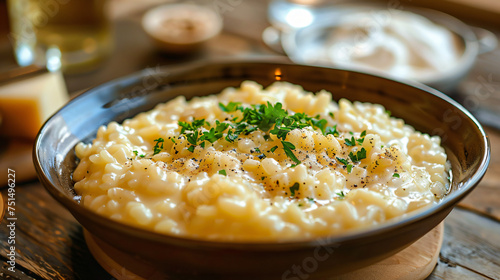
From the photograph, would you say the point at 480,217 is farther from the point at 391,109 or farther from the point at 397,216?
the point at 397,216

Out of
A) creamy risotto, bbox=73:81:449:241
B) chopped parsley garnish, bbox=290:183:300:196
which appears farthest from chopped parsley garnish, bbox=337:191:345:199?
chopped parsley garnish, bbox=290:183:300:196

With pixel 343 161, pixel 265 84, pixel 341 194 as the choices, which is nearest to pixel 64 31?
pixel 265 84

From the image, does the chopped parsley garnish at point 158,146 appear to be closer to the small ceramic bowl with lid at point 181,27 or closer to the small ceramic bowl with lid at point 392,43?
the small ceramic bowl with lid at point 392,43

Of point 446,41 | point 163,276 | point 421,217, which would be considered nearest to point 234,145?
point 163,276

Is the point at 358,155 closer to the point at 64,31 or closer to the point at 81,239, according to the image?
the point at 81,239

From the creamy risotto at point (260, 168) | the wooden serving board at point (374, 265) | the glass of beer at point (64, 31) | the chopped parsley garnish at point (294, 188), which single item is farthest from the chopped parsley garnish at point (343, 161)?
the glass of beer at point (64, 31)

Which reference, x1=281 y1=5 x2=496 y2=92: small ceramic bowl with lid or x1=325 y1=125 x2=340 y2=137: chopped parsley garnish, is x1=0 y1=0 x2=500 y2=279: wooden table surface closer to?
x1=281 y1=5 x2=496 y2=92: small ceramic bowl with lid
